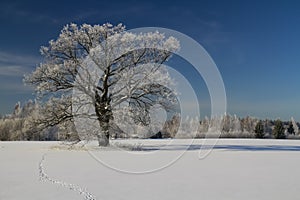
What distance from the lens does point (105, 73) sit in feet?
62.5

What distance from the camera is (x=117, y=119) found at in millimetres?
17625

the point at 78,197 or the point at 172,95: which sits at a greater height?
the point at 172,95

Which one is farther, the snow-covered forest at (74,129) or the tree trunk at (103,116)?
the snow-covered forest at (74,129)

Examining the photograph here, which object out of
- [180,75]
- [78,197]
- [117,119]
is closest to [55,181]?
[78,197]

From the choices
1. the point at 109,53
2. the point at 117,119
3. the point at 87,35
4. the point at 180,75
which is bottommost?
the point at 117,119

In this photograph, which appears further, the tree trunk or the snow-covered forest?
the snow-covered forest

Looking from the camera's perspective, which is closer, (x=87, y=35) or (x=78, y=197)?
(x=78, y=197)

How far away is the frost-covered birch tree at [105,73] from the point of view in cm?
1855

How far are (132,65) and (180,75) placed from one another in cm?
288

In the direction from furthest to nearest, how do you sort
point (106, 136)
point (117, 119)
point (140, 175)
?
point (106, 136)
point (117, 119)
point (140, 175)

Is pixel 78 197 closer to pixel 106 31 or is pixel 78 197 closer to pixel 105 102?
pixel 105 102

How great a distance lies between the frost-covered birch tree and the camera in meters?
Result: 18.5

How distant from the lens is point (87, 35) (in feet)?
62.7

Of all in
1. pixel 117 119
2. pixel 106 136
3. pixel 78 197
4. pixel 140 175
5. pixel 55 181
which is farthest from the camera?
pixel 106 136
